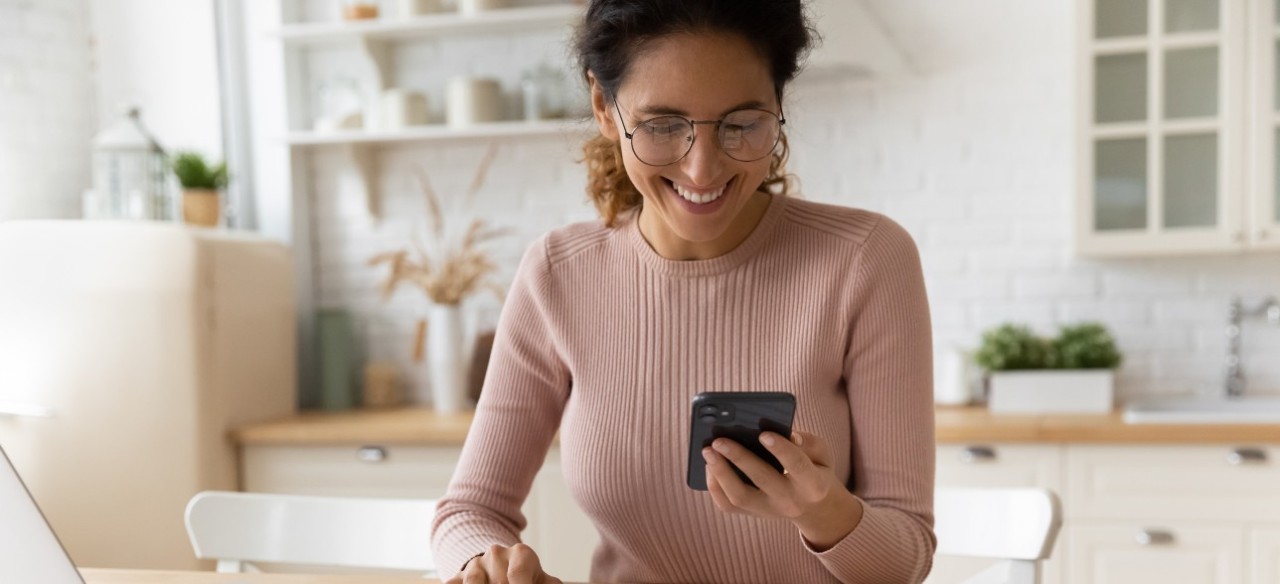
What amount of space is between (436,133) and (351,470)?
947 millimetres

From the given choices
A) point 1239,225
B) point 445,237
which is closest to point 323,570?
point 445,237

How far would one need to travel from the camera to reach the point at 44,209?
122 inches

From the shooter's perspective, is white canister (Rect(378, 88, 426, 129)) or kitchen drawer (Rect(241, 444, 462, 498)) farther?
white canister (Rect(378, 88, 426, 129))

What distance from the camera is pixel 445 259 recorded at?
3480 millimetres

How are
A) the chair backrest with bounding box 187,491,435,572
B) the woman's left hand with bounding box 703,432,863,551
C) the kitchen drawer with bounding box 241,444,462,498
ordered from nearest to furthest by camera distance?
1. the woman's left hand with bounding box 703,432,863,551
2. the chair backrest with bounding box 187,491,435,572
3. the kitchen drawer with bounding box 241,444,462,498

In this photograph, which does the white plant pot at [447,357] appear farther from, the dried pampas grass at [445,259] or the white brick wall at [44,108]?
the white brick wall at [44,108]

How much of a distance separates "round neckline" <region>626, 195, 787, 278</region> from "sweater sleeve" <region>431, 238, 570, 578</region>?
147 millimetres

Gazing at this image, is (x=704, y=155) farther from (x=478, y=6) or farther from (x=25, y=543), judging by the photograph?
(x=478, y=6)

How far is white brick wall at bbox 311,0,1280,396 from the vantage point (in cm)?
307

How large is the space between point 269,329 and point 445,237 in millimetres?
588

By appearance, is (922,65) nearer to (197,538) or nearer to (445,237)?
(445,237)

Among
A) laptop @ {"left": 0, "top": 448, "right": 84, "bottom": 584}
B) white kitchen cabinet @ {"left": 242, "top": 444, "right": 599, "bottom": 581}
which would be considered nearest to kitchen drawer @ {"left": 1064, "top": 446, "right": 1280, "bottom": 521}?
white kitchen cabinet @ {"left": 242, "top": 444, "right": 599, "bottom": 581}

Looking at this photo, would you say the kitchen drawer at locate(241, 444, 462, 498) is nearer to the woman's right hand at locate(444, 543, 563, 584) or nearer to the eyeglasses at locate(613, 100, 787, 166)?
the woman's right hand at locate(444, 543, 563, 584)

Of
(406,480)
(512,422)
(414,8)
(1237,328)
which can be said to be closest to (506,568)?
(512,422)
